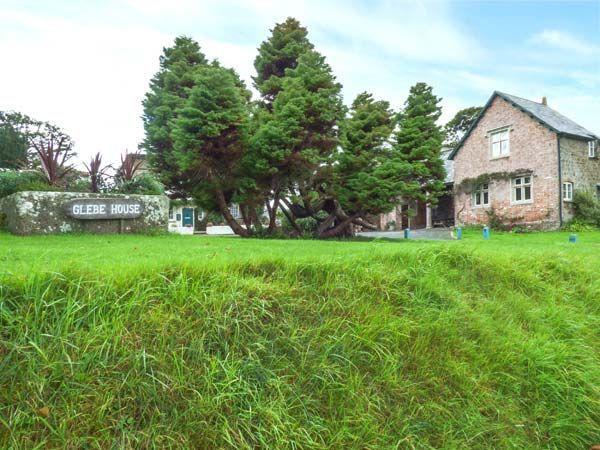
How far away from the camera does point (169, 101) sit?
41.6 ft

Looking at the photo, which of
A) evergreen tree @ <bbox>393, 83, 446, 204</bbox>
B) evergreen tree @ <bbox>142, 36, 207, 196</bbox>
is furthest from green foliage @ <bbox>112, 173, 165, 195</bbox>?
evergreen tree @ <bbox>393, 83, 446, 204</bbox>

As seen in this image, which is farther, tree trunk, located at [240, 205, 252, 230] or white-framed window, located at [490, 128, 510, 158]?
white-framed window, located at [490, 128, 510, 158]

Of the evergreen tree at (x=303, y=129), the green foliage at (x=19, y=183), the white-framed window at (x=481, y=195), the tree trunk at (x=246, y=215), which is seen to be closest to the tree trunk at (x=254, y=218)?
the tree trunk at (x=246, y=215)

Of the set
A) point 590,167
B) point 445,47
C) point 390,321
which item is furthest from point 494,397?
point 590,167

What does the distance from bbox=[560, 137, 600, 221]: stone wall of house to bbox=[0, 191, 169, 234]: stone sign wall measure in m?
19.5

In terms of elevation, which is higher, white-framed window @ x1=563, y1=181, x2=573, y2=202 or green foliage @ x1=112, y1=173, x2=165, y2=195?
white-framed window @ x1=563, y1=181, x2=573, y2=202

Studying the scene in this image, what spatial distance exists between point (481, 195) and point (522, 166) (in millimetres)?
2823

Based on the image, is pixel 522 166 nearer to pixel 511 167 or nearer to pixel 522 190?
pixel 511 167

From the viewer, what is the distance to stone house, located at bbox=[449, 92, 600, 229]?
18.9 m

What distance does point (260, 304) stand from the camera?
265 centimetres

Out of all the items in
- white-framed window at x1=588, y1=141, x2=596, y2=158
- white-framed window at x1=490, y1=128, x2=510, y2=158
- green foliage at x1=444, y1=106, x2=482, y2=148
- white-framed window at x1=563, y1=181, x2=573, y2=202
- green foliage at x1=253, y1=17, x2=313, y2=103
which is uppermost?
green foliage at x1=444, y1=106, x2=482, y2=148

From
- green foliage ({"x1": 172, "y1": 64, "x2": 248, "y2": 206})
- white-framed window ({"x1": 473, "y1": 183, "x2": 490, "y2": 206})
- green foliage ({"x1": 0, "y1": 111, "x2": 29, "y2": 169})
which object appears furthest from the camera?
green foliage ({"x1": 0, "y1": 111, "x2": 29, "y2": 169})

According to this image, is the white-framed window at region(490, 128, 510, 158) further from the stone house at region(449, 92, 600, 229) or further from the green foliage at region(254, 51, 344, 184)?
the green foliage at region(254, 51, 344, 184)

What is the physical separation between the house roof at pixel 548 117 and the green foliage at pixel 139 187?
19223 mm
